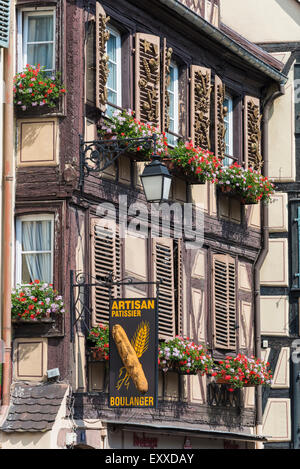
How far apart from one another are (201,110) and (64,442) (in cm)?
624

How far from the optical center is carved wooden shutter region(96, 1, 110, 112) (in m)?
18.2

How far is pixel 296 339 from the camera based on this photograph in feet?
77.4

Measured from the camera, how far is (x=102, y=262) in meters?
18.3

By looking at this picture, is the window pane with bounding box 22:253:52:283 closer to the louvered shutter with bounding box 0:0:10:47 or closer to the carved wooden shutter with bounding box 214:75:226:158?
the louvered shutter with bounding box 0:0:10:47

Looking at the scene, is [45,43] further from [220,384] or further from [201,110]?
[220,384]

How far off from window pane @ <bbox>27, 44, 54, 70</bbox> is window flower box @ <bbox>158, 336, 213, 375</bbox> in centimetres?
396

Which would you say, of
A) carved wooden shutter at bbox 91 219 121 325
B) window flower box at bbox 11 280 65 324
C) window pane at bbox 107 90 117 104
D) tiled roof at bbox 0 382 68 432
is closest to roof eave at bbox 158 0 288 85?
window pane at bbox 107 90 117 104

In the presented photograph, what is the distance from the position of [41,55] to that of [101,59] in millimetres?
781

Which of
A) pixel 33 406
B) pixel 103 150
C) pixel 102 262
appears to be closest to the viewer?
pixel 33 406

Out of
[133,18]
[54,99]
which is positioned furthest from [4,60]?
[133,18]

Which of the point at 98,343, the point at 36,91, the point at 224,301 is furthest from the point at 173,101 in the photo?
the point at 98,343

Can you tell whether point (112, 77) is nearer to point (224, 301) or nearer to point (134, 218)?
point (134, 218)

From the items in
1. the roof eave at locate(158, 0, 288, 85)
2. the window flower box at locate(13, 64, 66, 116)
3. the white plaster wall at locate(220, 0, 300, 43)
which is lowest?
the window flower box at locate(13, 64, 66, 116)

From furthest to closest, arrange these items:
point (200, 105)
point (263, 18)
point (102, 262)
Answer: point (263, 18), point (200, 105), point (102, 262)
